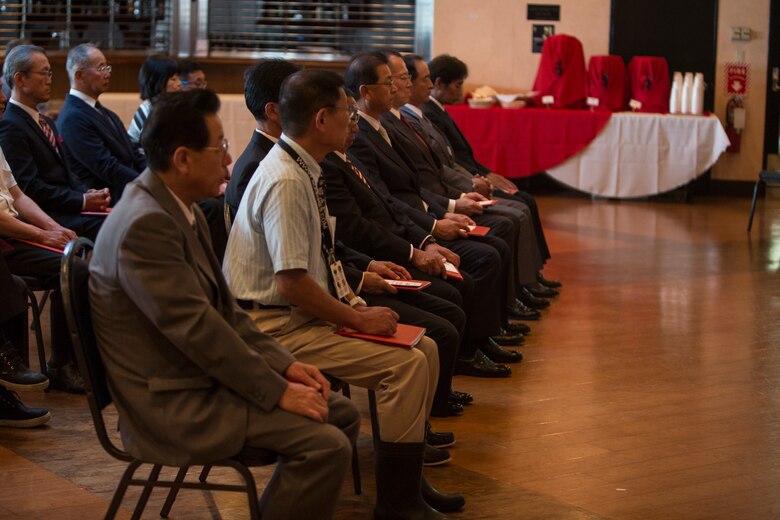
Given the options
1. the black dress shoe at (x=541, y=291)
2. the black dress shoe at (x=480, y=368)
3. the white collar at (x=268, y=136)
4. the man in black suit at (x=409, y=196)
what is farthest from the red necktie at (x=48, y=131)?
the black dress shoe at (x=541, y=291)

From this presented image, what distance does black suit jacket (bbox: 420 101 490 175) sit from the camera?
6.20 m

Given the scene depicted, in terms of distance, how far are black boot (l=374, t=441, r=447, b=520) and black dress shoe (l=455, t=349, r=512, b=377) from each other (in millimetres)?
1698

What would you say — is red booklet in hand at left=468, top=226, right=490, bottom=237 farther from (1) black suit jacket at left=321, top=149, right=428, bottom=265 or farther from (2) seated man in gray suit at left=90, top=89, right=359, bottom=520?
(2) seated man in gray suit at left=90, top=89, right=359, bottom=520

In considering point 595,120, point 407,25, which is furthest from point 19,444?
point 407,25

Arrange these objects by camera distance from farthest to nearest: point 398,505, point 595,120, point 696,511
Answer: point 595,120 < point 696,511 < point 398,505

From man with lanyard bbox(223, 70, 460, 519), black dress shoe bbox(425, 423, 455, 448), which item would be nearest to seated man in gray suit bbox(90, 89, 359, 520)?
man with lanyard bbox(223, 70, 460, 519)

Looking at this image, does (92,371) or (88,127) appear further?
(88,127)

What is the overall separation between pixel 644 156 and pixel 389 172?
630 centimetres

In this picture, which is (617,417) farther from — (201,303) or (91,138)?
(91,138)

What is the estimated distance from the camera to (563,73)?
10820 mm

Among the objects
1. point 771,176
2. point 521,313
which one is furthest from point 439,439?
point 771,176

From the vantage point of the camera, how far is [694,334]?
5379 mm

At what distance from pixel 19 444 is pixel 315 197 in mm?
1403

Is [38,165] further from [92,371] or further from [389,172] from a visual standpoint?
[92,371]
